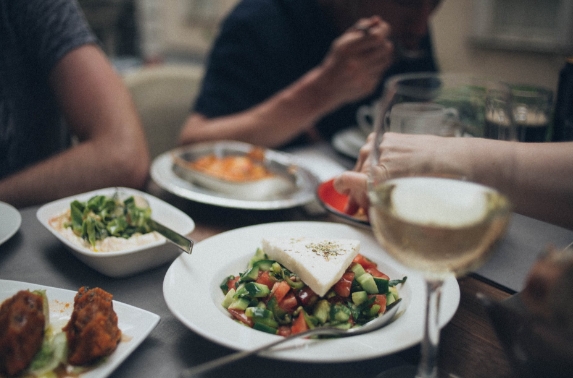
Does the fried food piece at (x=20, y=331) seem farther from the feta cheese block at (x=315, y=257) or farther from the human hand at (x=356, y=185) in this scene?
the human hand at (x=356, y=185)

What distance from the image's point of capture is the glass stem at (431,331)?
0.51m

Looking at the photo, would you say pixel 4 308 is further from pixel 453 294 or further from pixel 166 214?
pixel 453 294

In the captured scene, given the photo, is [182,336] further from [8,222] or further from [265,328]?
[8,222]

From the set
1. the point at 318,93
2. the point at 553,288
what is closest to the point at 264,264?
the point at 553,288

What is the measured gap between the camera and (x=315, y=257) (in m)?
0.73

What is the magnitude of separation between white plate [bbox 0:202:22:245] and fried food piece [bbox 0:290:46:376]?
35cm

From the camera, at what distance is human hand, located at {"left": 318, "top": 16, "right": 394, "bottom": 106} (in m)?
1.74

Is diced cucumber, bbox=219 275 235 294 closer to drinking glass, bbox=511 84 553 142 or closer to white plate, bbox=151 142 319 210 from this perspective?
white plate, bbox=151 142 319 210

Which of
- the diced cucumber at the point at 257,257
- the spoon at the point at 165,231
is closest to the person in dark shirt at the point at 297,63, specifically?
the spoon at the point at 165,231

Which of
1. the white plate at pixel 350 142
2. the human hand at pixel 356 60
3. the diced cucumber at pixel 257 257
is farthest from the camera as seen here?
the human hand at pixel 356 60

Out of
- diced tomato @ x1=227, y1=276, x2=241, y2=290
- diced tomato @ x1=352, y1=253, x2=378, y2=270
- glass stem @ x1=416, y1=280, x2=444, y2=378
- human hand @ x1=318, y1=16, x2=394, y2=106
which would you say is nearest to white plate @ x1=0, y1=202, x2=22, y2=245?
diced tomato @ x1=227, y1=276, x2=241, y2=290

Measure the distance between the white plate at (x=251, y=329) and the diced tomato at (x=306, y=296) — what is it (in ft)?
0.33

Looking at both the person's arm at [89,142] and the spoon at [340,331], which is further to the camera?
the person's arm at [89,142]

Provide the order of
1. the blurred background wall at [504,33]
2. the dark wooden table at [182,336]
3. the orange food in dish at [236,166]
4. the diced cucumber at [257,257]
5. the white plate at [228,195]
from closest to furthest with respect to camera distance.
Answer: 1. the dark wooden table at [182,336]
2. the diced cucumber at [257,257]
3. the white plate at [228,195]
4. the orange food in dish at [236,166]
5. the blurred background wall at [504,33]
